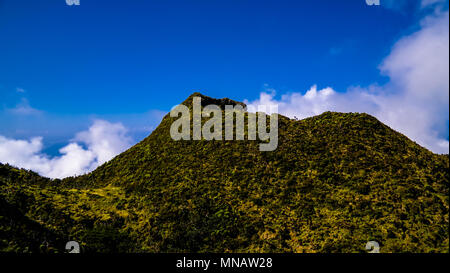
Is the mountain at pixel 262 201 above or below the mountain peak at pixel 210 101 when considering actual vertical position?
below

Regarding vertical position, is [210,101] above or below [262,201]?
above

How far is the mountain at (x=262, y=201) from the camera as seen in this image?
75.5ft

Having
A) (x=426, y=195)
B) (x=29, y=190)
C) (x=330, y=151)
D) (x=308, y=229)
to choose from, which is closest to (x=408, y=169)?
(x=426, y=195)

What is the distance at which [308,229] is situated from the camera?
A: 1013 inches

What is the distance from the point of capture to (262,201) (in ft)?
101

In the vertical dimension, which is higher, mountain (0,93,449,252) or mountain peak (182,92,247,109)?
mountain peak (182,92,247,109)

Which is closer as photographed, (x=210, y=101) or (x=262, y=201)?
(x=262, y=201)

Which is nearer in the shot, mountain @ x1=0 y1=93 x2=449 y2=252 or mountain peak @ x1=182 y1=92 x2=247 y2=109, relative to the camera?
mountain @ x1=0 y1=93 x2=449 y2=252

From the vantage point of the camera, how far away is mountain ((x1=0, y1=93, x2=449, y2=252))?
906 inches

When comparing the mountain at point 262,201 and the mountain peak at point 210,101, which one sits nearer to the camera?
the mountain at point 262,201

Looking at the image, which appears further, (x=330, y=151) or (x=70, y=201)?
(x=330, y=151)
